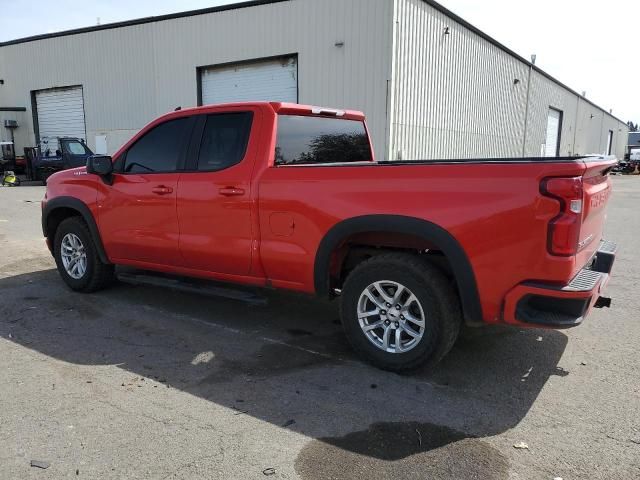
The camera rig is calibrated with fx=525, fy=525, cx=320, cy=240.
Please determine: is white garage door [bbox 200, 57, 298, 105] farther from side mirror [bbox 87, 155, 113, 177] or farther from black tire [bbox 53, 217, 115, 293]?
side mirror [bbox 87, 155, 113, 177]

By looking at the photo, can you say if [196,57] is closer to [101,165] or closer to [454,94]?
[454,94]

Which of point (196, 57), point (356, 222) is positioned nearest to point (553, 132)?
point (196, 57)

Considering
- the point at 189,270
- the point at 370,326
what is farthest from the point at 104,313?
the point at 370,326

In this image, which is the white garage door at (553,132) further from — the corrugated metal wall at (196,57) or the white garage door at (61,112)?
the white garage door at (61,112)

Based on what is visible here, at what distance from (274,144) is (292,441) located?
2.43 meters

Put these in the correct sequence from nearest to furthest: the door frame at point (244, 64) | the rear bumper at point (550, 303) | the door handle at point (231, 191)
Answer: the rear bumper at point (550, 303) → the door handle at point (231, 191) → the door frame at point (244, 64)

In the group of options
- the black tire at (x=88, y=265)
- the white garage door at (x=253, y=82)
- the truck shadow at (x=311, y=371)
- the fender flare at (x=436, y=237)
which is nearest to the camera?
the truck shadow at (x=311, y=371)

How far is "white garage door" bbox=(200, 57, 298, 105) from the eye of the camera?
18156 mm

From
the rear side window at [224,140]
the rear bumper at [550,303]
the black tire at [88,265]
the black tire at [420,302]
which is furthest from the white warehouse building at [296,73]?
the rear bumper at [550,303]

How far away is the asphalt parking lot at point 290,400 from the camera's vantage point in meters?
2.78

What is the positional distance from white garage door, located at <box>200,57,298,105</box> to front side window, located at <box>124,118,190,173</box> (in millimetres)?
13319

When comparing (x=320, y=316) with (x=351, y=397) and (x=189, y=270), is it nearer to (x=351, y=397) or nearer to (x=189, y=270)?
(x=189, y=270)

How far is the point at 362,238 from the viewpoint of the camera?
395 cm

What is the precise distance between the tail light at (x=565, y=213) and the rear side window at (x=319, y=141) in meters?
2.25
